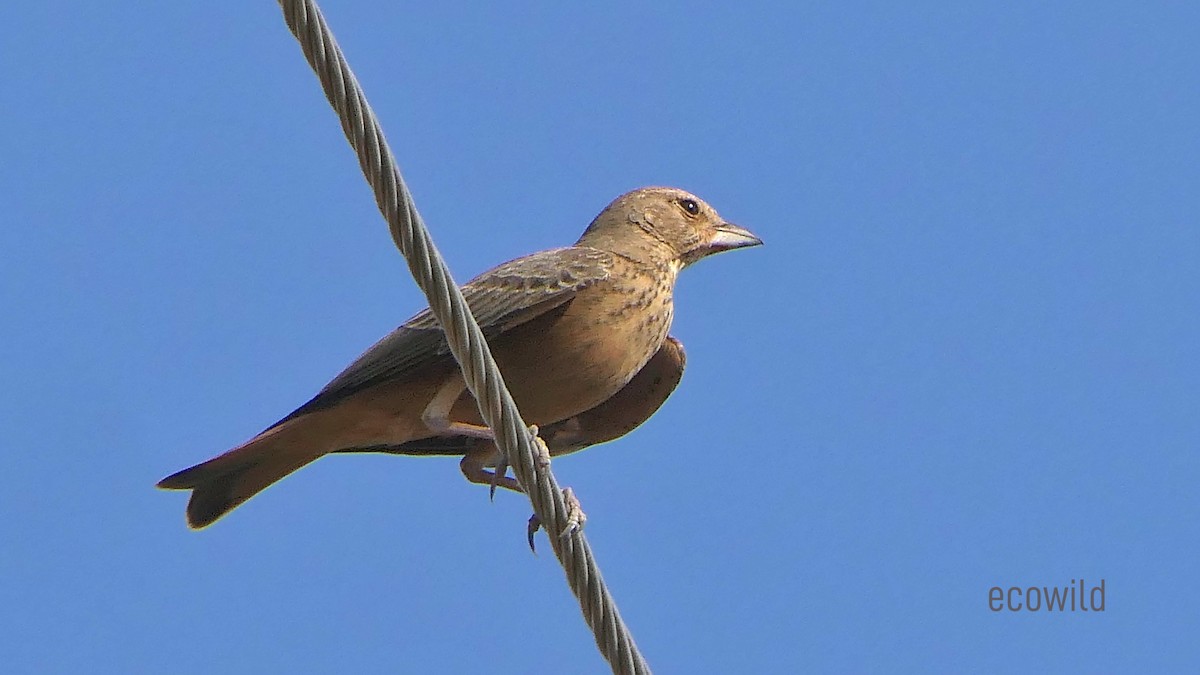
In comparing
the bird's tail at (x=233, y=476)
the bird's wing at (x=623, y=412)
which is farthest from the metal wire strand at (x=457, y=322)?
the bird's wing at (x=623, y=412)

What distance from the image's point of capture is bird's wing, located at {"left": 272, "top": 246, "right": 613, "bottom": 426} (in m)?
6.72

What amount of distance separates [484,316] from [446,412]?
0.44m

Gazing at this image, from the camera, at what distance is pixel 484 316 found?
6.79 meters

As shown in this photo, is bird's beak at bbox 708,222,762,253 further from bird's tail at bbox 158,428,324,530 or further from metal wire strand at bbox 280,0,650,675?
metal wire strand at bbox 280,0,650,675

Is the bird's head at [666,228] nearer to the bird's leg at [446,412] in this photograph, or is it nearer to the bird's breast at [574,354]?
the bird's breast at [574,354]

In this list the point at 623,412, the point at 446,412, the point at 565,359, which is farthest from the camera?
the point at 623,412

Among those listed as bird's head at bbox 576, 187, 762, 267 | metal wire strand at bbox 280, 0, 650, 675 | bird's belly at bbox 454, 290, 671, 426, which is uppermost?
bird's head at bbox 576, 187, 762, 267

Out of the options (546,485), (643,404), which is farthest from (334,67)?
(643,404)

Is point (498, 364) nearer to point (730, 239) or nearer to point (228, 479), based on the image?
point (228, 479)

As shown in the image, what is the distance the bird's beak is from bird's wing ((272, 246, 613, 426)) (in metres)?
1.28

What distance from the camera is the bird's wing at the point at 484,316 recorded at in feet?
22.0

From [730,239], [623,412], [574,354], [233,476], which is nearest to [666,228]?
[730,239]

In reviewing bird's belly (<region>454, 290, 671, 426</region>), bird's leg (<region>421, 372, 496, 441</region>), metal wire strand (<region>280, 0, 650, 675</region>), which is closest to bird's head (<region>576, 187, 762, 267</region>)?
bird's belly (<region>454, 290, 671, 426</region>)

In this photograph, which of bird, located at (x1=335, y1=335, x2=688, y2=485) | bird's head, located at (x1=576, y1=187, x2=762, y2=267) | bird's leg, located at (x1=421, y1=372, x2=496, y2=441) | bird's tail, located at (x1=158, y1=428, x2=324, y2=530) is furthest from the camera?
bird's head, located at (x1=576, y1=187, x2=762, y2=267)
